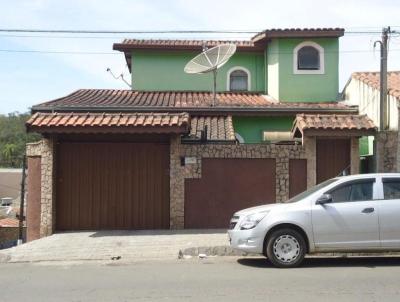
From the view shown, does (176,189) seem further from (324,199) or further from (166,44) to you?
(166,44)

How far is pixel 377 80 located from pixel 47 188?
34.2 ft

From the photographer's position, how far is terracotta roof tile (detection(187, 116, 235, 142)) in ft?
54.0

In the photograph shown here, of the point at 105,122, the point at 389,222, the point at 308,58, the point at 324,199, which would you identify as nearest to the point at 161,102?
the point at 105,122

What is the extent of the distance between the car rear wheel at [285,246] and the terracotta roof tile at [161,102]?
28.3 ft

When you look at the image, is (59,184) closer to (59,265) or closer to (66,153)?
(66,153)

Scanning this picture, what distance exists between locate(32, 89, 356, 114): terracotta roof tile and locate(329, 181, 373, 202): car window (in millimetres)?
8327

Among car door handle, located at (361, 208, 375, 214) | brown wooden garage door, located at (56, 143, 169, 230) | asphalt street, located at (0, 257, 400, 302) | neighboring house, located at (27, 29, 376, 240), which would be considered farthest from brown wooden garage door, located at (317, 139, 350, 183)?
car door handle, located at (361, 208, 375, 214)

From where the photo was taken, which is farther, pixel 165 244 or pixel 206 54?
pixel 206 54

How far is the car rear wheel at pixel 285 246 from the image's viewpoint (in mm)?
10467

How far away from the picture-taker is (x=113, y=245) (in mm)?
13383

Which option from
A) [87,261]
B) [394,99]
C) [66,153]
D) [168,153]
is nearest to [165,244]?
[87,261]

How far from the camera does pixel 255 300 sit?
25.0 feet

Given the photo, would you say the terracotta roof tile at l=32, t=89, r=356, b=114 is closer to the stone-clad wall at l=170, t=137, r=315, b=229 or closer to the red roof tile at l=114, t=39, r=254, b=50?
the red roof tile at l=114, t=39, r=254, b=50

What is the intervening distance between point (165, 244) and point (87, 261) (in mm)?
2082
